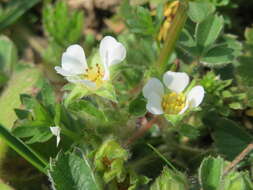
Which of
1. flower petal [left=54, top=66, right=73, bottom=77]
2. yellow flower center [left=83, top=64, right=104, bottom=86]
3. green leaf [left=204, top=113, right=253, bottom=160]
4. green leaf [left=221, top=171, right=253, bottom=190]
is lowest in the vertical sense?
green leaf [left=204, top=113, right=253, bottom=160]

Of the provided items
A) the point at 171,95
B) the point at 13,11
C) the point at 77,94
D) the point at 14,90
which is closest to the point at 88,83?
→ the point at 77,94

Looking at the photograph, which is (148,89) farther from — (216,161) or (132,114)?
(216,161)

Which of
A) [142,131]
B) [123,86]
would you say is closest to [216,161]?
[142,131]

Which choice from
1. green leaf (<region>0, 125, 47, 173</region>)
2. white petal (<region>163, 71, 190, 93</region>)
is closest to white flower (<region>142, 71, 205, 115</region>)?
white petal (<region>163, 71, 190, 93</region>)

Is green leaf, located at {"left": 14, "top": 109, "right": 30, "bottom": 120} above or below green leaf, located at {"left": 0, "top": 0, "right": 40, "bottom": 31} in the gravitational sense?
below

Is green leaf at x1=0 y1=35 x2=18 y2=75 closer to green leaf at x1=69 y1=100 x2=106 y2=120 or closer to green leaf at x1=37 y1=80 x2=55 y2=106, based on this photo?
green leaf at x1=37 y1=80 x2=55 y2=106

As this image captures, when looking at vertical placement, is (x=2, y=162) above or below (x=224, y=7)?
below
